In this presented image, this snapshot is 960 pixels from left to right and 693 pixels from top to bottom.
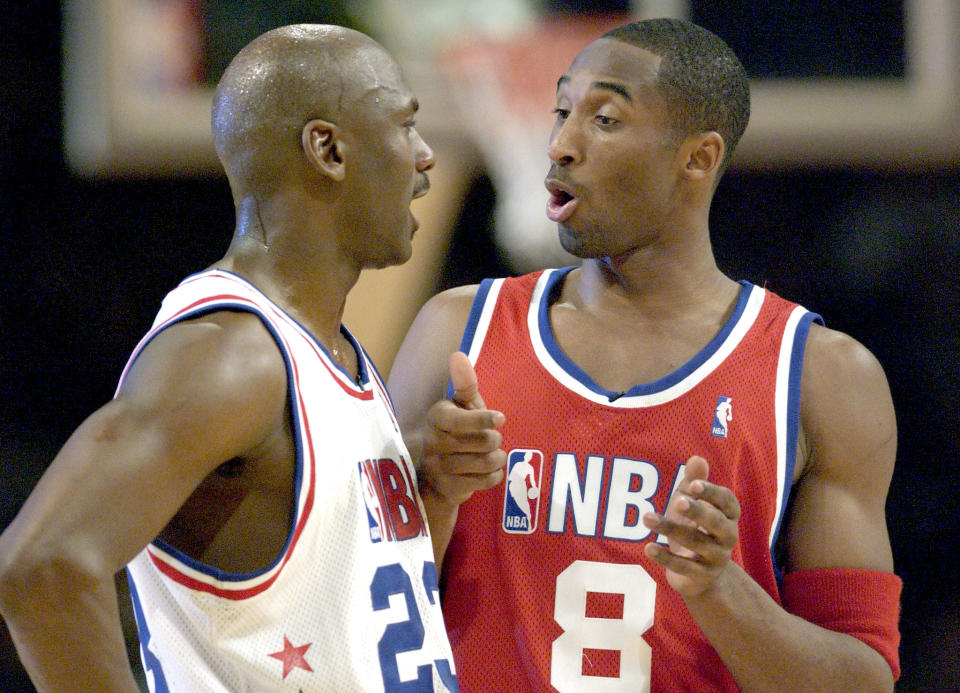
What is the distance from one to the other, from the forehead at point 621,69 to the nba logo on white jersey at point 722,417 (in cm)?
51

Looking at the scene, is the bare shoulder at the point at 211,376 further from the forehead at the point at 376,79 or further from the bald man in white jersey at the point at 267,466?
the forehead at the point at 376,79

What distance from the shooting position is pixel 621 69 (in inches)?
76.6

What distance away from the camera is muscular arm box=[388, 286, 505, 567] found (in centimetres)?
154

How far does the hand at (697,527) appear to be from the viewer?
1.45m

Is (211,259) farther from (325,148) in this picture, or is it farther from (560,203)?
(325,148)

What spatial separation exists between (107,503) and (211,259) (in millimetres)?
3192

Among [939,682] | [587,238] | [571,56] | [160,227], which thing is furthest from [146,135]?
[939,682]

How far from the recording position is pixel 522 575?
1.80m

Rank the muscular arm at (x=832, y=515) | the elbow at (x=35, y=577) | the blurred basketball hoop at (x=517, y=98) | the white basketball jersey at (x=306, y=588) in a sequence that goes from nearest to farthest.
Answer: the elbow at (x=35, y=577) < the white basketball jersey at (x=306, y=588) < the muscular arm at (x=832, y=515) < the blurred basketball hoop at (x=517, y=98)

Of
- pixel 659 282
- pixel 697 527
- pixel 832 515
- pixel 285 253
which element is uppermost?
pixel 285 253

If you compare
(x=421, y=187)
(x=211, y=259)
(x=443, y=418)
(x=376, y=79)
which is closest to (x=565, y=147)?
(x=421, y=187)

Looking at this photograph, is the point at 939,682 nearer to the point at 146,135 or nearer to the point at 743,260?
the point at 743,260

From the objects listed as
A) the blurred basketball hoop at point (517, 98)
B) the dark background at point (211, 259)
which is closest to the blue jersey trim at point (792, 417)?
the blurred basketball hoop at point (517, 98)

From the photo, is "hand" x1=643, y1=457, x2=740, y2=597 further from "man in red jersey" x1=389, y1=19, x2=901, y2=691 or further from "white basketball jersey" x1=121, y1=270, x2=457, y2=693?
"white basketball jersey" x1=121, y1=270, x2=457, y2=693
